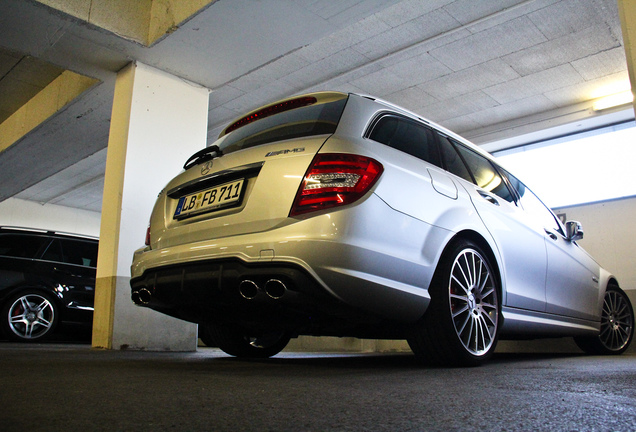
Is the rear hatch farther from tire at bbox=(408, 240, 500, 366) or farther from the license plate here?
tire at bbox=(408, 240, 500, 366)

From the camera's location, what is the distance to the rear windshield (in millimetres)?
2760

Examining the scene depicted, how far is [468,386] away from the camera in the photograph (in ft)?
6.75

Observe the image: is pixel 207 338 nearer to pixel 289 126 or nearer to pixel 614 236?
pixel 289 126

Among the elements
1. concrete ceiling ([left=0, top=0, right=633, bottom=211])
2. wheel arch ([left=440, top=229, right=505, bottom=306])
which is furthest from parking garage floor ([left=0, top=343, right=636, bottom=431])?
concrete ceiling ([left=0, top=0, right=633, bottom=211])

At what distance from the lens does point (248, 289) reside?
2408 millimetres

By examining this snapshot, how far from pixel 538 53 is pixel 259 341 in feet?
18.5

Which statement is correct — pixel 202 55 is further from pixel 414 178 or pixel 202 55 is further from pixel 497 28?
pixel 414 178

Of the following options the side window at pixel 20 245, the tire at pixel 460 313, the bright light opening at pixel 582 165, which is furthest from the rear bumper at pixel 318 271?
the bright light opening at pixel 582 165

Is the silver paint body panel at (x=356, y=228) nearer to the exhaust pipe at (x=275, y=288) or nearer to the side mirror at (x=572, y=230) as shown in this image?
the exhaust pipe at (x=275, y=288)

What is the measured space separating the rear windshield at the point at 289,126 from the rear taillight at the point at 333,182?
25cm

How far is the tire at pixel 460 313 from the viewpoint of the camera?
9.07ft

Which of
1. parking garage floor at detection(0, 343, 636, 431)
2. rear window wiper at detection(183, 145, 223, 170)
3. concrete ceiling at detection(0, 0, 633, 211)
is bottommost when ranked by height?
parking garage floor at detection(0, 343, 636, 431)

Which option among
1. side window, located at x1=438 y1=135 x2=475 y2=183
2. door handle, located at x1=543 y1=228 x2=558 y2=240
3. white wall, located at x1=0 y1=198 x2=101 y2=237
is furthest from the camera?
white wall, located at x1=0 y1=198 x2=101 y2=237

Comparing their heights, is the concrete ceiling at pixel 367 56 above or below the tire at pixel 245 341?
above
